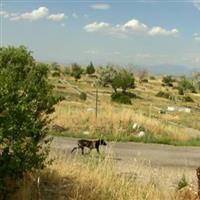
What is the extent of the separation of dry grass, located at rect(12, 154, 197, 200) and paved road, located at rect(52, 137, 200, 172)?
16.1ft

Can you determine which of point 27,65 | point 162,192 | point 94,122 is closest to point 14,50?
point 27,65

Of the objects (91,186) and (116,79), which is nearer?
(91,186)

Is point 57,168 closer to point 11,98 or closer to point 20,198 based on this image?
point 20,198

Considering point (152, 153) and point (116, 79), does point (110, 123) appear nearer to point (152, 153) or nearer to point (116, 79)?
point (152, 153)

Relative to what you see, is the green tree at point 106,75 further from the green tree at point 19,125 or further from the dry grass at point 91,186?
the green tree at point 19,125

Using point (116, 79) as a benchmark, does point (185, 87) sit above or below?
below

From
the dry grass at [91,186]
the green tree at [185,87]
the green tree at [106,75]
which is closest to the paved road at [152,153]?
the dry grass at [91,186]

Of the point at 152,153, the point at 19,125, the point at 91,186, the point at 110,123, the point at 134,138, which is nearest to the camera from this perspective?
the point at 19,125

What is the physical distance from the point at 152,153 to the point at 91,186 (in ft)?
30.9

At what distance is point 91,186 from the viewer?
8070 mm

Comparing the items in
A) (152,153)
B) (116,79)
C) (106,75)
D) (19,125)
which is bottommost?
(152,153)

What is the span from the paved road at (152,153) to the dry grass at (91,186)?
489 centimetres

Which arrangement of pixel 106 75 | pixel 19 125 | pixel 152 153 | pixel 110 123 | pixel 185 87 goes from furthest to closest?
pixel 185 87 < pixel 106 75 < pixel 110 123 < pixel 152 153 < pixel 19 125

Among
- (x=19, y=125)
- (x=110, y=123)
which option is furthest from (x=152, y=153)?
(x=19, y=125)
